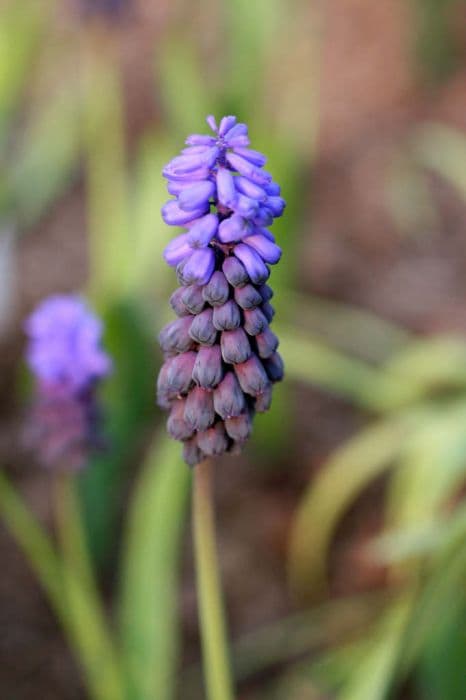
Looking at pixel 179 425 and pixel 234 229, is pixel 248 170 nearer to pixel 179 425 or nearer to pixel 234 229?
pixel 234 229

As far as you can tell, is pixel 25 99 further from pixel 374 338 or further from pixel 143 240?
pixel 374 338

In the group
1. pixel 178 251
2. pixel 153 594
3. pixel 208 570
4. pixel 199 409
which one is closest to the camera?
pixel 178 251

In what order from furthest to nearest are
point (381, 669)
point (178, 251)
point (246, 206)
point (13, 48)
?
point (13, 48) < point (381, 669) < point (178, 251) < point (246, 206)

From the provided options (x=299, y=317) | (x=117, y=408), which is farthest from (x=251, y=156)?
(x=299, y=317)

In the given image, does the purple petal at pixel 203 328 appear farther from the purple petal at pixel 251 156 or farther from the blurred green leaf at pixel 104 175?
the blurred green leaf at pixel 104 175

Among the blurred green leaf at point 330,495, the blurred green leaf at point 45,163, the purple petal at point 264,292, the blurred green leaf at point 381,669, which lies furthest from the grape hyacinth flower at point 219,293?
the blurred green leaf at point 45,163

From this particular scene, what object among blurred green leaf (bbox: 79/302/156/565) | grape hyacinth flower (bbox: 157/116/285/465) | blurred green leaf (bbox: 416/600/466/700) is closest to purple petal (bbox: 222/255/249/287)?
grape hyacinth flower (bbox: 157/116/285/465)

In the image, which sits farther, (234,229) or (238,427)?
(238,427)

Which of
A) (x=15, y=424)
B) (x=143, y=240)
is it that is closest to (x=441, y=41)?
(x=143, y=240)

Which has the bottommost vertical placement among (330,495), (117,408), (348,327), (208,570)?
(208,570)
